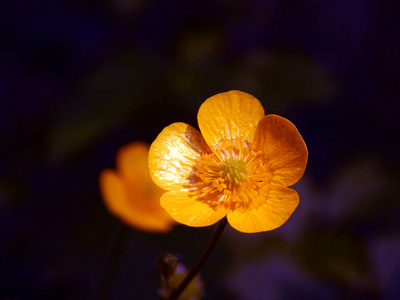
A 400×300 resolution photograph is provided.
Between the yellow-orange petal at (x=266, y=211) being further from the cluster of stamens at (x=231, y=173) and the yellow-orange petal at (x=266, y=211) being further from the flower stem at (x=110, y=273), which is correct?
the flower stem at (x=110, y=273)

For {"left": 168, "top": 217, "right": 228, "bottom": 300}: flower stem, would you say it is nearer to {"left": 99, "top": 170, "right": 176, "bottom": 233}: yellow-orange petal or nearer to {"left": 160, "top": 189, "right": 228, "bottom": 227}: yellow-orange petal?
{"left": 160, "top": 189, "right": 228, "bottom": 227}: yellow-orange petal

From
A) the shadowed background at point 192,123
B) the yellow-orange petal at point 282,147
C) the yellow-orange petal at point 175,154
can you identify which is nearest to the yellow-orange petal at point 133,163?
the shadowed background at point 192,123

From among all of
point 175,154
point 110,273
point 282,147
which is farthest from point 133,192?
point 282,147

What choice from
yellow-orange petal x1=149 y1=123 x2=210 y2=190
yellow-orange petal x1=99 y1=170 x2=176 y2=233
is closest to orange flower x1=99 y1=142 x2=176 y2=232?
yellow-orange petal x1=99 y1=170 x2=176 y2=233

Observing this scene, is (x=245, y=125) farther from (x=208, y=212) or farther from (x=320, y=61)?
(x=320, y=61)

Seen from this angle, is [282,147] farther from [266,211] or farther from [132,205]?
[132,205]
